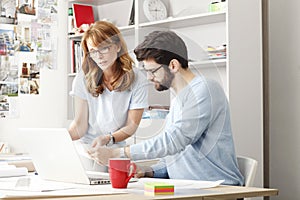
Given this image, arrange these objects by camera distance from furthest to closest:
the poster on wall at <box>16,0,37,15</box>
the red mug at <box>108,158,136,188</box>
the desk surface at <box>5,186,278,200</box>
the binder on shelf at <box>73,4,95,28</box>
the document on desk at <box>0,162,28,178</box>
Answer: the binder on shelf at <box>73,4,95,28</box> < the poster on wall at <box>16,0,37,15</box> < the document on desk at <box>0,162,28,178</box> < the red mug at <box>108,158,136,188</box> < the desk surface at <box>5,186,278,200</box>

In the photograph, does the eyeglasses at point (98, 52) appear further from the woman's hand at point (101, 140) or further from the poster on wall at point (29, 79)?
the poster on wall at point (29, 79)

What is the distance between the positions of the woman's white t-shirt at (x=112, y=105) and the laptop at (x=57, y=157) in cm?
7

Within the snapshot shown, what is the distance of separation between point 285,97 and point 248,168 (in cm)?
137

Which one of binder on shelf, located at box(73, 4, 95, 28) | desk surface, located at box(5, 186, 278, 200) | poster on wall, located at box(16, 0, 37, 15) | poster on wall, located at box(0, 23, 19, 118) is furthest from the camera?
binder on shelf, located at box(73, 4, 95, 28)

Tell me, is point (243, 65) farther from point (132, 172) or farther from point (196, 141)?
point (132, 172)

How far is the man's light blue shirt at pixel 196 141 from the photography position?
180 centimetres

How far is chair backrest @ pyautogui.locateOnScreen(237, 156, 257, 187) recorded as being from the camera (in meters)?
2.21

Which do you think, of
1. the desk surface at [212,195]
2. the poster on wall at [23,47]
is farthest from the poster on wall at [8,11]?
the desk surface at [212,195]

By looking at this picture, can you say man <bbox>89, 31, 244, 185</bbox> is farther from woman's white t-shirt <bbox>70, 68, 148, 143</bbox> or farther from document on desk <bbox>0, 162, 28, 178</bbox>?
document on desk <bbox>0, 162, 28, 178</bbox>

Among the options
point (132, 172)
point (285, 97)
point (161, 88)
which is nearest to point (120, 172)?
point (132, 172)

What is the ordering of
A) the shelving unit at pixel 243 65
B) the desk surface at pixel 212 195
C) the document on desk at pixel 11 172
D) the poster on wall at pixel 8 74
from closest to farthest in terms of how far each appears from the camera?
the desk surface at pixel 212 195 < the document on desk at pixel 11 172 < the shelving unit at pixel 243 65 < the poster on wall at pixel 8 74

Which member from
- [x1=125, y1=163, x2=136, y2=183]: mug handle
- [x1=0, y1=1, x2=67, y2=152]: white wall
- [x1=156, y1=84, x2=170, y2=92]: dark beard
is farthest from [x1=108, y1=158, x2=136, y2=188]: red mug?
[x1=0, y1=1, x2=67, y2=152]: white wall

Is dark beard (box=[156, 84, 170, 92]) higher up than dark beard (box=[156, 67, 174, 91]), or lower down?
lower down

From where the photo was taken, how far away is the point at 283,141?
353 cm
